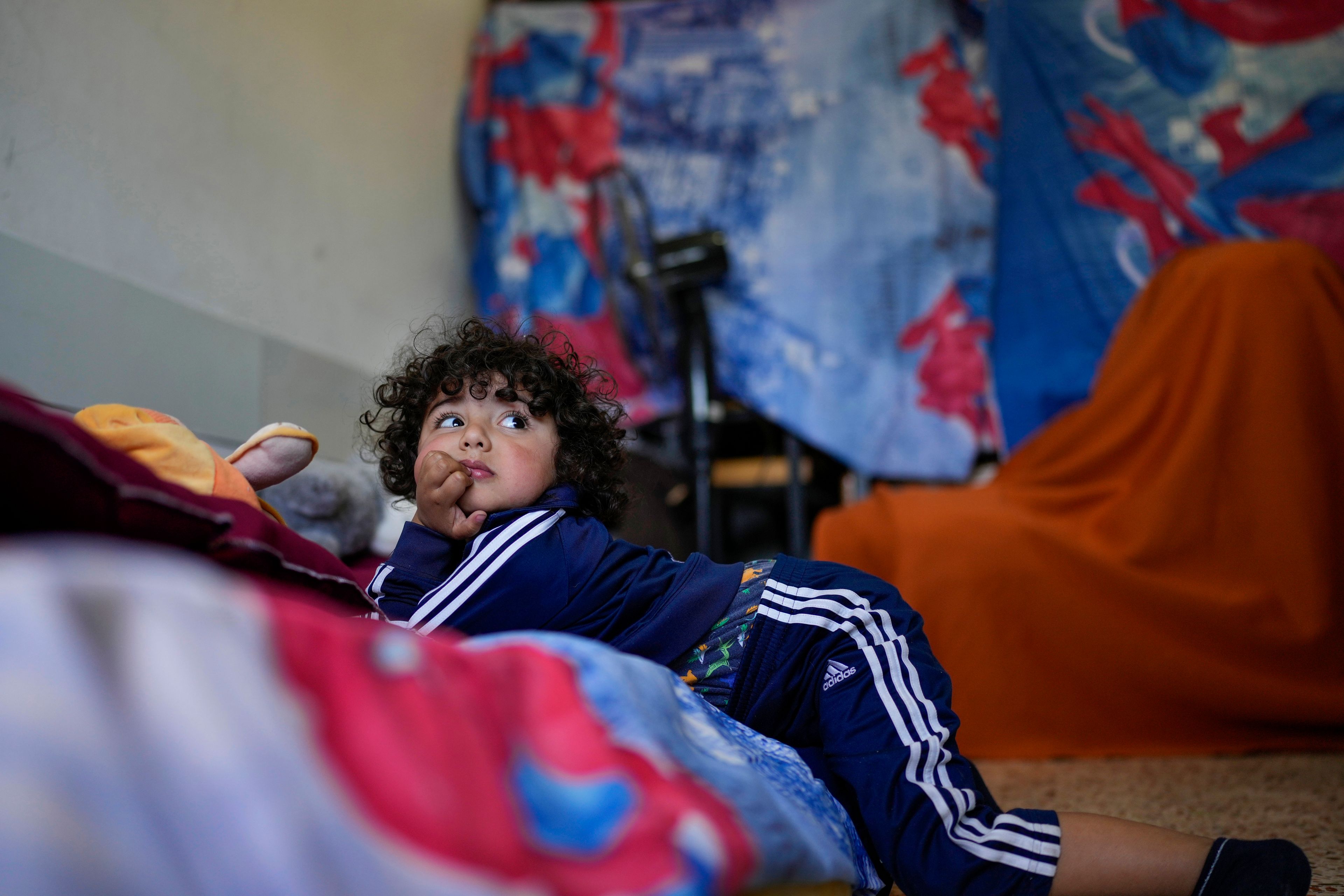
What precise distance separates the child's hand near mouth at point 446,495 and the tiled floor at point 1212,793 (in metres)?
0.74

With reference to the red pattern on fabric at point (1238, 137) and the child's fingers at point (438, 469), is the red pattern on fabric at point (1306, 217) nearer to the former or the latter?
the red pattern on fabric at point (1238, 137)

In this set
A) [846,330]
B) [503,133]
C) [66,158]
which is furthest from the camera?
[503,133]

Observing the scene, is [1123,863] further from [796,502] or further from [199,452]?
[796,502]

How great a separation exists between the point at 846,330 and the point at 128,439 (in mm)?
1808

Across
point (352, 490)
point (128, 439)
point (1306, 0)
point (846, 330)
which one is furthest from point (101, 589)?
point (1306, 0)

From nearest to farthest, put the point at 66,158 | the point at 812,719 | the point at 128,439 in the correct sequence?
1. the point at 128,439
2. the point at 812,719
3. the point at 66,158

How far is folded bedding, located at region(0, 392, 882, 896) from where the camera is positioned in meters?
0.27

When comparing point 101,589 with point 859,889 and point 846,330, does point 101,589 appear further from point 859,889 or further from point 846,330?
point 846,330

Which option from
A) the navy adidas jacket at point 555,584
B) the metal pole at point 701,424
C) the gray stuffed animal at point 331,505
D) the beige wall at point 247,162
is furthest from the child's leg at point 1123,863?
the metal pole at point 701,424

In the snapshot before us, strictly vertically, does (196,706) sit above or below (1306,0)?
below

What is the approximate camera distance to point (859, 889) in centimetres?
71

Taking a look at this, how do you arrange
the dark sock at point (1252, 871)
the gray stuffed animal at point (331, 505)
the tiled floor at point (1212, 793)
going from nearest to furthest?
the dark sock at point (1252, 871) < the tiled floor at point (1212, 793) < the gray stuffed animal at point (331, 505)

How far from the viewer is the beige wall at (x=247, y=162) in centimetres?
106

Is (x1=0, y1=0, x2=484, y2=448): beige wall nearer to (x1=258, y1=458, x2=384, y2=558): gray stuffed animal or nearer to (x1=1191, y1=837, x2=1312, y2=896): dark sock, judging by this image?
(x1=258, y1=458, x2=384, y2=558): gray stuffed animal
